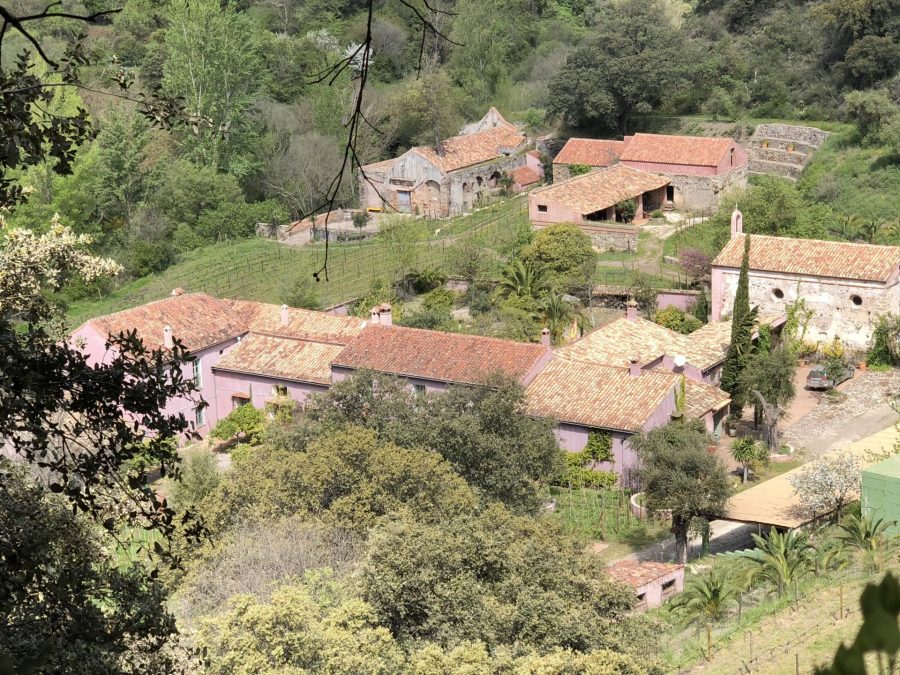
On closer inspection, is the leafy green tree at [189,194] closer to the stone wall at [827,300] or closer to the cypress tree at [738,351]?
the stone wall at [827,300]

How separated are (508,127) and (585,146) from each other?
732 cm

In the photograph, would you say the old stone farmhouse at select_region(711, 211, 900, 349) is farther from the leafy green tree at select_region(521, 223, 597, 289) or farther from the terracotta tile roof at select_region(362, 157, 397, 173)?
the terracotta tile roof at select_region(362, 157, 397, 173)

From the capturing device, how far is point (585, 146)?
53938 millimetres

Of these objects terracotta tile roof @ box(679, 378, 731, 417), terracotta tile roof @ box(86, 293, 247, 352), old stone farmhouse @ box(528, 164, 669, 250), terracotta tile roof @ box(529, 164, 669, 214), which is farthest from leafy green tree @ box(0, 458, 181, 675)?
terracotta tile roof @ box(529, 164, 669, 214)

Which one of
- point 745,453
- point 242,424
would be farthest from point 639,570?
point 242,424

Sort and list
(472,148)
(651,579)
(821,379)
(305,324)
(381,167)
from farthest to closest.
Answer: (472,148) < (381,167) < (305,324) < (821,379) < (651,579)

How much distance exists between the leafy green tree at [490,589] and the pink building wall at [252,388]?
14.5 metres

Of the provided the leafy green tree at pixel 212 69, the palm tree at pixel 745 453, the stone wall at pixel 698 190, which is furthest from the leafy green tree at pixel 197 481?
the leafy green tree at pixel 212 69

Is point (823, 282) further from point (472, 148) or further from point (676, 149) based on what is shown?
point (472, 148)

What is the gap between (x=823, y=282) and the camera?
116 ft

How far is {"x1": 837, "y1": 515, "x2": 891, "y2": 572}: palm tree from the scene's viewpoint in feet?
70.0

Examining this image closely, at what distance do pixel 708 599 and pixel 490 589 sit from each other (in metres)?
4.66

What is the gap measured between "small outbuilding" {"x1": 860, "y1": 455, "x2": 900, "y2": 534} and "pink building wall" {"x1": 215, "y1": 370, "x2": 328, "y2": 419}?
14160mm

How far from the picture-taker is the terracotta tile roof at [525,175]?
181ft
